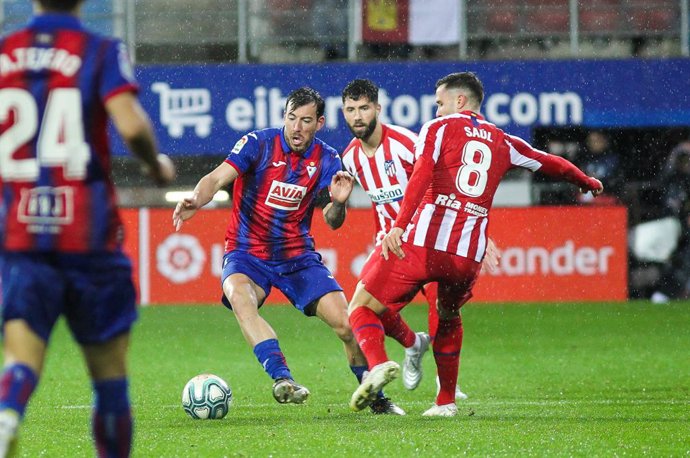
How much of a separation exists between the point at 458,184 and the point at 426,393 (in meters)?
2.21

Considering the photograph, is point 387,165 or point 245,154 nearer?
point 245,154

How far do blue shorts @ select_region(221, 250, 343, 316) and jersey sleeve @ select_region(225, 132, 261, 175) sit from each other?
1.76ft

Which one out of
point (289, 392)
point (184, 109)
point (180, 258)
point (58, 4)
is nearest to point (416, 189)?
point (289, 392)

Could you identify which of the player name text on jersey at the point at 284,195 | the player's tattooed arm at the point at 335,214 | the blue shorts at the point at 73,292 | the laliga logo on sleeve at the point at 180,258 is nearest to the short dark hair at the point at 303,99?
the player name text on jersey at the point at 284,195

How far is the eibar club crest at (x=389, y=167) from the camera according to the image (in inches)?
320

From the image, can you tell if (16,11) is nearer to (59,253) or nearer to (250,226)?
(250,226)

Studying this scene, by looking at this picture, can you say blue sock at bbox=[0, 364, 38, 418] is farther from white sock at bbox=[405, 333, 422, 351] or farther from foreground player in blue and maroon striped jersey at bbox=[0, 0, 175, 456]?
white sock at bbox=[405, 333, 422, 351]

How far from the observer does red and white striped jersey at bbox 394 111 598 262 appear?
6930 mm

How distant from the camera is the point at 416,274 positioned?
6.96 metres

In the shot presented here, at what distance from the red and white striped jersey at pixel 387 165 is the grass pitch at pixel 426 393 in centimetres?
132

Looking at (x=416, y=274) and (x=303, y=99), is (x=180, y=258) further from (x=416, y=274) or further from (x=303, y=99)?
(x=416, y=274)

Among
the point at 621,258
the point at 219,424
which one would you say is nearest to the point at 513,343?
the point at 621,258

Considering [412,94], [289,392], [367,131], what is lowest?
[289,392]

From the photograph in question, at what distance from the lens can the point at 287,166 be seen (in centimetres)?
780
